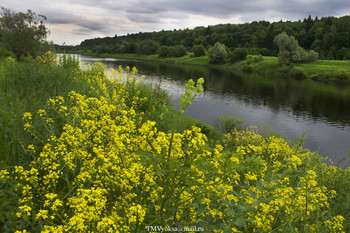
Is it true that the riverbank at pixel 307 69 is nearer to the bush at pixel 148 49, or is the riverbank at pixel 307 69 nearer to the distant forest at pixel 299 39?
the distant forest at pixel 299 39

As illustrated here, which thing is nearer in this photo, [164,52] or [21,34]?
[21,34]

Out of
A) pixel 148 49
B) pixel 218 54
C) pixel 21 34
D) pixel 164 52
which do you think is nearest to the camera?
pixel 21 34

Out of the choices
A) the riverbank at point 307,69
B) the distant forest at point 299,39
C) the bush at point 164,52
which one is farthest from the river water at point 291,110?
the bush at point 164,52

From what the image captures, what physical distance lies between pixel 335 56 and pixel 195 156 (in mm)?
90333

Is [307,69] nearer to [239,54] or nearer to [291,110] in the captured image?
[239,54]

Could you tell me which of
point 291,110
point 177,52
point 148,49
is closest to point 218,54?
point 177,52

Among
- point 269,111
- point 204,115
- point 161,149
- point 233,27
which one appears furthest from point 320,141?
point 233,27

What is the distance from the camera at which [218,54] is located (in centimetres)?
8225

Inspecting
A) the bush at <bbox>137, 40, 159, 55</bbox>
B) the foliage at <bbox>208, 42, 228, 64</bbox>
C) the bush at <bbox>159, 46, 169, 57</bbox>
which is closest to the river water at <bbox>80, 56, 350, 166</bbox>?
the foliage at <bbox>208, 42, 228, 64</bbox>

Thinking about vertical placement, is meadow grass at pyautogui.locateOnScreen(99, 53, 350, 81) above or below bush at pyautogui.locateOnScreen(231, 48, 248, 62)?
below

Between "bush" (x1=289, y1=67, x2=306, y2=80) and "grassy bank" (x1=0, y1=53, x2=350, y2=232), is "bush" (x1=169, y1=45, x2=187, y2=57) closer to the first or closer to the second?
Answer: "bush" (x1=289, y1=67, x2=306, y2=80)

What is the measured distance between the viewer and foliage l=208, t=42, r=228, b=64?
82000mm

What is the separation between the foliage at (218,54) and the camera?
269ft

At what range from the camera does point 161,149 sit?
9.99 ft
